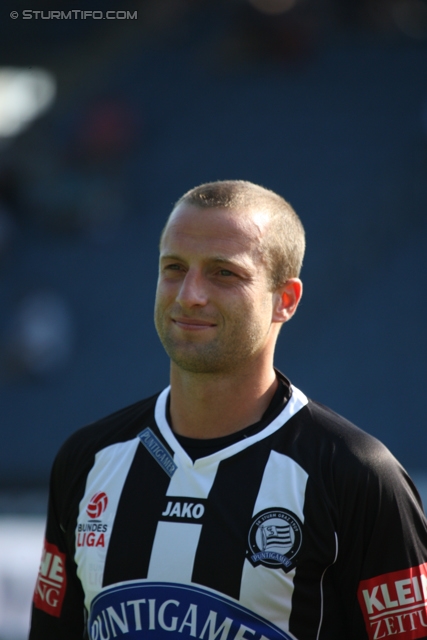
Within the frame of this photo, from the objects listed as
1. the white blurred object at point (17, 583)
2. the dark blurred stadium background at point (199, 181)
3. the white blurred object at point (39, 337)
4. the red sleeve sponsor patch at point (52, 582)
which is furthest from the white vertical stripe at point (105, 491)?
the white blurred object at point (39, 337)

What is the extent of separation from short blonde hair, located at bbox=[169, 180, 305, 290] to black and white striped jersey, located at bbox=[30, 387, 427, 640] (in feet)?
1.19

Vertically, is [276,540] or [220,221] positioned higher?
[220,221]

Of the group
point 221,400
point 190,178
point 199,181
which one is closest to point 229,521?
point 221,400

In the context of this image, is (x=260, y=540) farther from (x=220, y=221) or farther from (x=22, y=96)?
(x=22, y=96)

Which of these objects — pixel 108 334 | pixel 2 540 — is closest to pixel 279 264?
pixel 2 540

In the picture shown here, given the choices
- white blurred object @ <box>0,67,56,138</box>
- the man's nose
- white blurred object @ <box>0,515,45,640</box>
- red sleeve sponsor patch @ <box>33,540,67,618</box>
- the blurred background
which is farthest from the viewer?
white blurred object @ <box>0,67,56,138</box>

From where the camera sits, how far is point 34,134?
976cm

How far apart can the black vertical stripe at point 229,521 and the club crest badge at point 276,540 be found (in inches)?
1.0

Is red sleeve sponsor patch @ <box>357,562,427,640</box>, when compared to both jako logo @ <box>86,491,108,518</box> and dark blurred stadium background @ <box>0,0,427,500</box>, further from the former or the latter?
dark blurred stadium background @ <box>0,0,427,500</box>

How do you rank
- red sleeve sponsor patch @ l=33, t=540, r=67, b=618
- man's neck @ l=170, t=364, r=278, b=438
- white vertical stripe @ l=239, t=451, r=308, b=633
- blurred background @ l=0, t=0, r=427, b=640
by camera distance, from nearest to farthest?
white vertical stripe @ l=239, t=451, r=308, b=633
man's neck @ l=170, t=364, r=278, b=438
red sleeve sponsor patch @ l=33, t=540, r=67, b=618
blurred background @ l=0, t=0, r=427, b=640

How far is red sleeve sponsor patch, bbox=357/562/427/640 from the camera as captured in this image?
195 centimetres

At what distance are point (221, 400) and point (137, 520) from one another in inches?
14.7

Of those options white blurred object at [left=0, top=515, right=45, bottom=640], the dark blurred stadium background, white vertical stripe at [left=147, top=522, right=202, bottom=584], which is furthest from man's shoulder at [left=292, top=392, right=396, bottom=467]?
the dark blurred stadium background

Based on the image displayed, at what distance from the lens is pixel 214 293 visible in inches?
82.6
